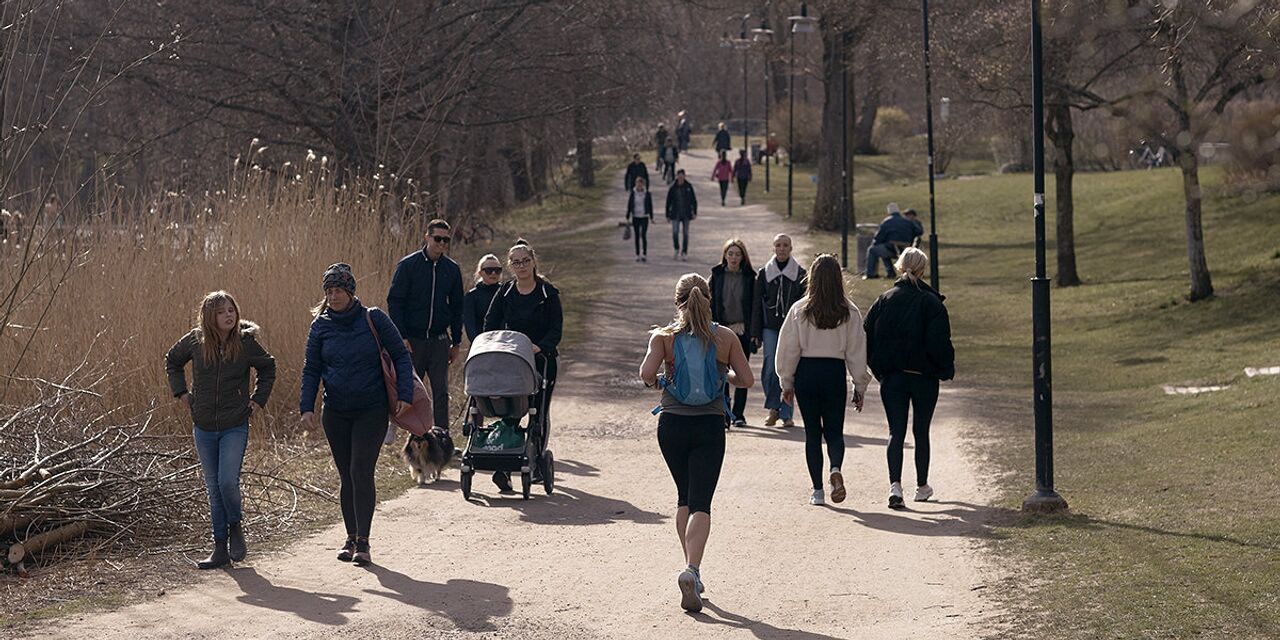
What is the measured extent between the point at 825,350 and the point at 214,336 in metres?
4.28

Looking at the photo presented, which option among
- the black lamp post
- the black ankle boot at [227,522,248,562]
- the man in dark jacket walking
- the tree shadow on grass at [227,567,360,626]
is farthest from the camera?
the man in dark jacket walking

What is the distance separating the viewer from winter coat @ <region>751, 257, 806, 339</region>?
53.5 feet

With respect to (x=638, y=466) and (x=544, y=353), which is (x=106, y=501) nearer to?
(x=544, y=353)

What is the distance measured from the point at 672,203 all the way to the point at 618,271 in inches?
71.9

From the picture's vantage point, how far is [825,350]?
12156mm

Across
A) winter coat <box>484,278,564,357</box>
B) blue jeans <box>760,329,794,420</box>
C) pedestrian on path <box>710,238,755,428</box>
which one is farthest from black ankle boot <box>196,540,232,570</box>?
blue jeans <box>760,329,794,420</box>

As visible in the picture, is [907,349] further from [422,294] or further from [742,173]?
[742,173]

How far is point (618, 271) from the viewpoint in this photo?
34.2 m

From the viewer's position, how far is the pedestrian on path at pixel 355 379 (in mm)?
10148

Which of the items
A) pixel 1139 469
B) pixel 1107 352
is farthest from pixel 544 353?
pixel 1107 352

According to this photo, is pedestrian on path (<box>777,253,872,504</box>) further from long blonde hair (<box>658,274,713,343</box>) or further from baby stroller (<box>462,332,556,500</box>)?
long blonde hair (<box>658,274,713,343</box>)

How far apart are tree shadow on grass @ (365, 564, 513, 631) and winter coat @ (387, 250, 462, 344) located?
438 cm

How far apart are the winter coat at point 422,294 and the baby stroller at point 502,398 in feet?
5.13

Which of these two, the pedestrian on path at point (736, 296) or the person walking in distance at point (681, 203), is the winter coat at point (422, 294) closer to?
the pedestrian on path at point (736, 296)
